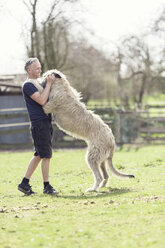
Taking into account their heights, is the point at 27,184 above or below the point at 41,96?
below

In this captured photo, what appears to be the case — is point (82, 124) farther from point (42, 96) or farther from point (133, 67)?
point (133, 67)

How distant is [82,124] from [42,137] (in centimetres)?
80

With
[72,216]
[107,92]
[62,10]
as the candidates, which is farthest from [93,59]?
[72,216]

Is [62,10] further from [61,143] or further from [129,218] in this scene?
[129,218]

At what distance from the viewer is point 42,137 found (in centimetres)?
668

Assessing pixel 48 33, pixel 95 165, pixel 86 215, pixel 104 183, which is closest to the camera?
pixel 86 215

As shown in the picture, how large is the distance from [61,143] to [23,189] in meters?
11.4

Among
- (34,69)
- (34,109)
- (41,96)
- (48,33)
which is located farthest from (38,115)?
(48,33)

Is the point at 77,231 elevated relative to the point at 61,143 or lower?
elevated

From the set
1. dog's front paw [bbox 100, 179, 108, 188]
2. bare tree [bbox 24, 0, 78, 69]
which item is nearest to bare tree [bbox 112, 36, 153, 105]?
bare tree [bbox 24, 0, 78, 69]

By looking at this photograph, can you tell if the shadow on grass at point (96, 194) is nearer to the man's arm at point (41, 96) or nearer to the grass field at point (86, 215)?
the grass field at point (86, 215)

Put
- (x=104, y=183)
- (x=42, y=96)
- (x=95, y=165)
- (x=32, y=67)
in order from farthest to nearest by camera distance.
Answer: (x=104, y=183), (x=95, y=165), (x=32, y=67), (x=42, y=96)

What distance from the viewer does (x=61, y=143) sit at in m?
18.2

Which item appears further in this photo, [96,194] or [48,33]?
[48,33]
